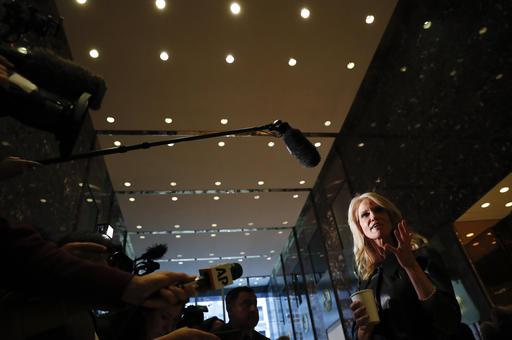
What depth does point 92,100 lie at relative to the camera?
1.38m

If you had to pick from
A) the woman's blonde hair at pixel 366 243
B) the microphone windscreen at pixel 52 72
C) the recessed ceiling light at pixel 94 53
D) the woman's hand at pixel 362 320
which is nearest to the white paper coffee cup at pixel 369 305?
the woman's hand at pixel 362 320

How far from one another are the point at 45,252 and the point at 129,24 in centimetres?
401

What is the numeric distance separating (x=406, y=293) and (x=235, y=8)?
362 cm

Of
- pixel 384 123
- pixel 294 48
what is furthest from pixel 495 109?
pixel 294 48

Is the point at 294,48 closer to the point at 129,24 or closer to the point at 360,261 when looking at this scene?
the point at 129,24

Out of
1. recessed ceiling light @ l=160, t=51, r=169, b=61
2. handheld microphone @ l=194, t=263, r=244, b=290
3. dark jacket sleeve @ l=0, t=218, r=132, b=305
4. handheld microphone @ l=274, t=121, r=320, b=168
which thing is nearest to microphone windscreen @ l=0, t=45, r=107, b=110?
dark jacket sleeve @ l=0, t=218, r=132, b=305

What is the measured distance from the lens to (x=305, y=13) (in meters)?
4.23

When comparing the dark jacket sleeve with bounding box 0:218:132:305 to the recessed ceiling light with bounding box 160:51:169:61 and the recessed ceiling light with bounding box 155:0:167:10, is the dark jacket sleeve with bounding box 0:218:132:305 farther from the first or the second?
the recessed ceiling light with bounding box 160:51:169:61

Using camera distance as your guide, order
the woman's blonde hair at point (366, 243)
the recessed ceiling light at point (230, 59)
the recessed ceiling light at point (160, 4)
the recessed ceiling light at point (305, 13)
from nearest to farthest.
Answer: the woman's blonde hair at point (366, 243) < the recessed ceiling light at point (160, 4) < the recessed ceiling light at point (305, 13) < the recessed ceiling light at point (230, 59)

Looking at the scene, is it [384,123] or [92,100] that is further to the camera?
[384,123]

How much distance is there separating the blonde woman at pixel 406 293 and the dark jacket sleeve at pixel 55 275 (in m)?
1.00

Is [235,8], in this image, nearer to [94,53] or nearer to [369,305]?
[94,53]

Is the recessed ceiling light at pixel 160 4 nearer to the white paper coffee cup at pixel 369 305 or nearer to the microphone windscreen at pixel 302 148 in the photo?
the microphone windscreen at pixel 302 148

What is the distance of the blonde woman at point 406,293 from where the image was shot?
1.27 m
